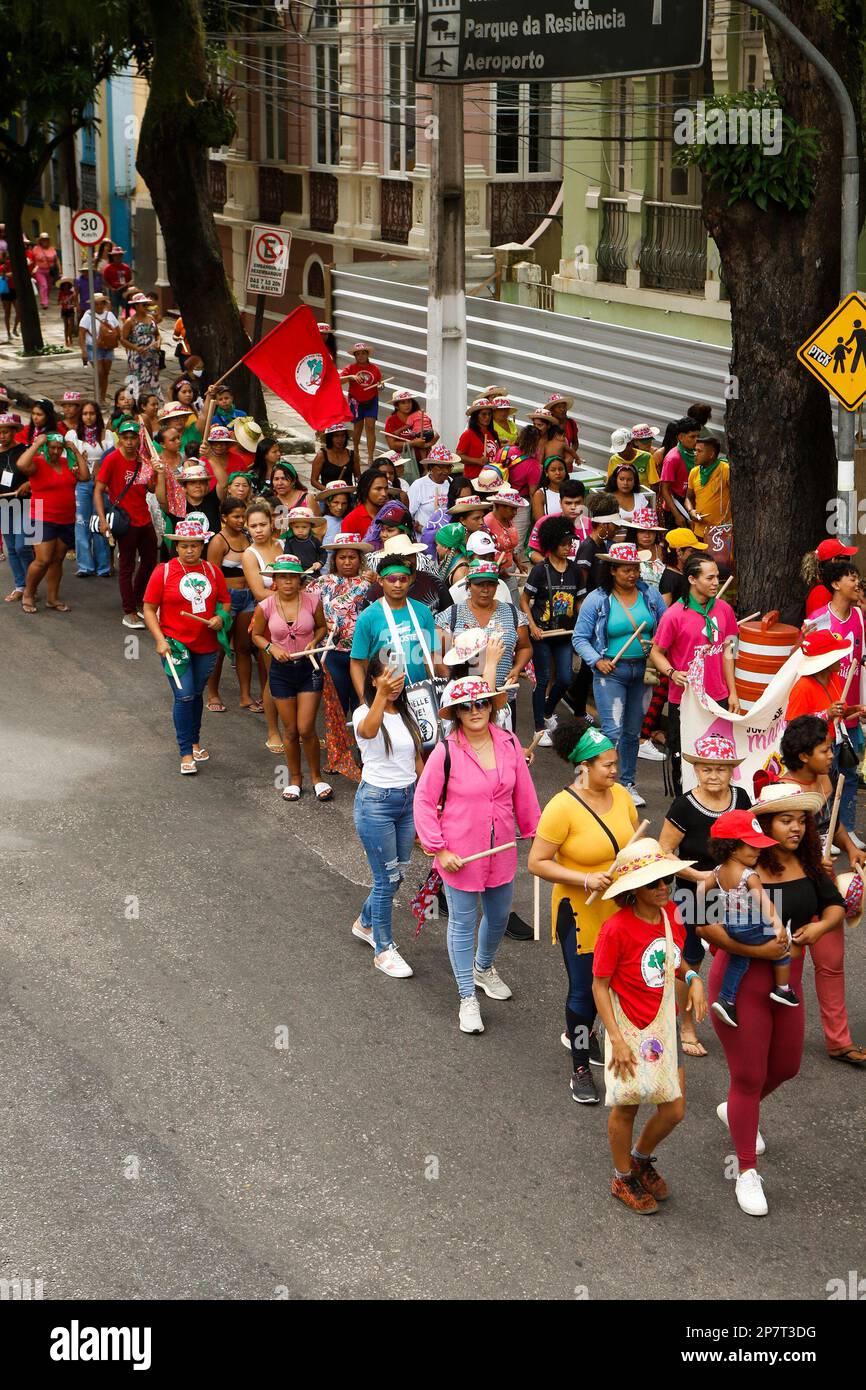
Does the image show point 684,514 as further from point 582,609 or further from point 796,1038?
point 796,1038

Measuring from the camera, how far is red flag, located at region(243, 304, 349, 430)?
1589 cm

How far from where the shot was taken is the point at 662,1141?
273 inches

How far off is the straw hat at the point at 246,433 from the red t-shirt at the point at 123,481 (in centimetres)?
195

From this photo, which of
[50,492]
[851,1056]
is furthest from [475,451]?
[851,1056]

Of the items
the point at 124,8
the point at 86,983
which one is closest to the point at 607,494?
the point at 86,983

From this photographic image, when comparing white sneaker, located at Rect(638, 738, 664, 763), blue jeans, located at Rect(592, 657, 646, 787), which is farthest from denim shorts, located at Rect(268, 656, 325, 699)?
white sneaker, located at Rect(638, 738, 664, 763)

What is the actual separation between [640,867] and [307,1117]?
1947 mm

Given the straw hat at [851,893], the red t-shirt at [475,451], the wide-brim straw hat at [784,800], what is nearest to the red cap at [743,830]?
the wide-brim straw hat at [784,800]

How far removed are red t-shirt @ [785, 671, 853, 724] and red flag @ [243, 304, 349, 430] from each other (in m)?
7.95

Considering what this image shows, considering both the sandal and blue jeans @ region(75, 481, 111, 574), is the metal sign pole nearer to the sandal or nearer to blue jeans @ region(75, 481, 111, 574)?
blue jeans @ region(75, 481, 111, 574)

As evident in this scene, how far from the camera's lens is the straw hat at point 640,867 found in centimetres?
621

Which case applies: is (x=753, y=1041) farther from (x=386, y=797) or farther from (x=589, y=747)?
(x=386, y=797)

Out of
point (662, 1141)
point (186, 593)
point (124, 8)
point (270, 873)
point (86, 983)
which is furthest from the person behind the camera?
point (124, 8)
